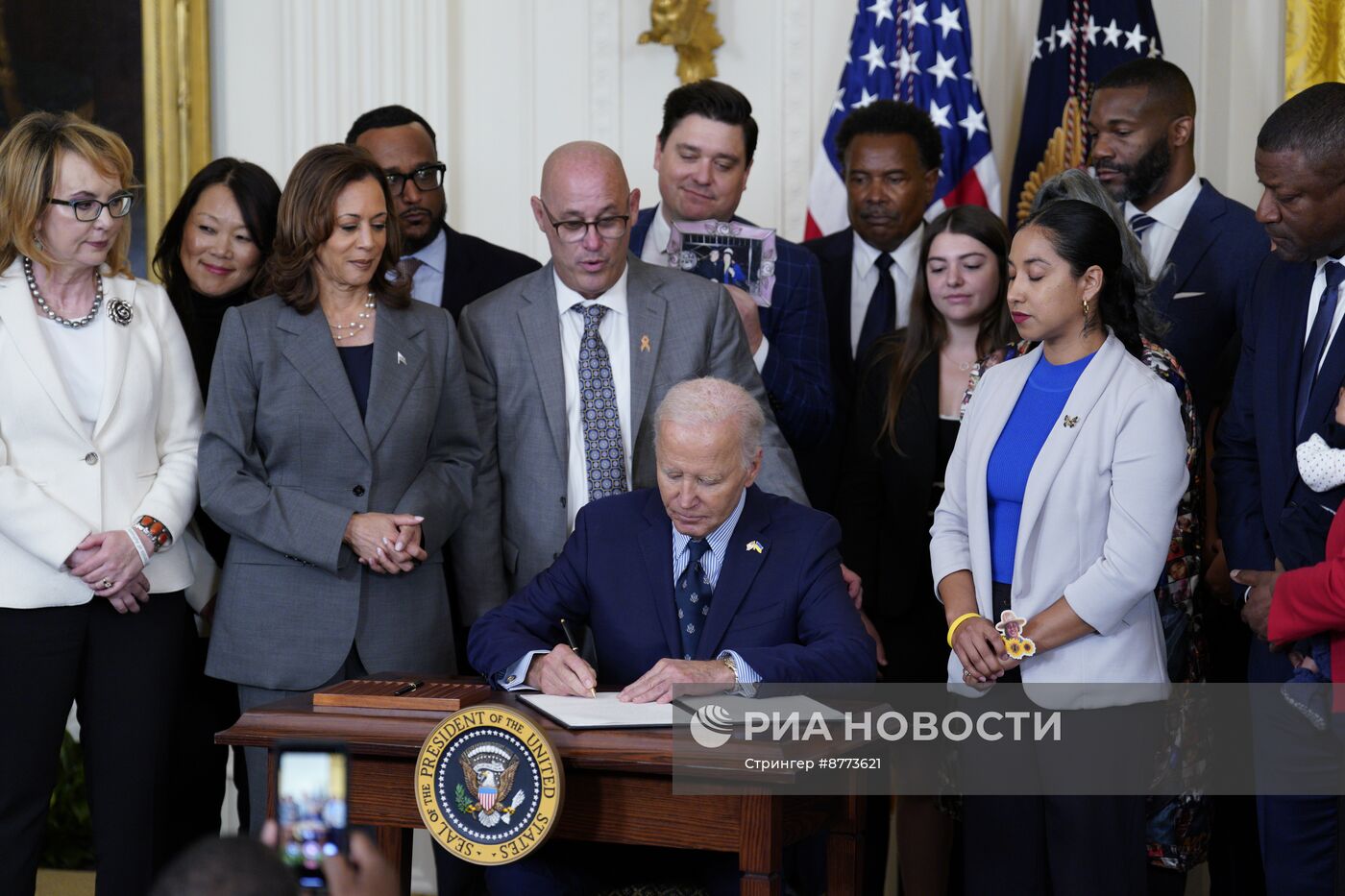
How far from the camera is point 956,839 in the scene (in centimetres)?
433

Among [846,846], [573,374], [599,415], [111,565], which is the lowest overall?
[846,846]

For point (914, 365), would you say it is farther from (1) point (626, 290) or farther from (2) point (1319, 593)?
(2) point (1319, 593)

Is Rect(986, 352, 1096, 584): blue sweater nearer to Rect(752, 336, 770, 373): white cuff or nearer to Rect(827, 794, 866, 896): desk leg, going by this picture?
Rect(827, 794, 866, 896): desk leg

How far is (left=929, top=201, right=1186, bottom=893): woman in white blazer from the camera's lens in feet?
10.8

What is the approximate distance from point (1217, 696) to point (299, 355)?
7.84 ft

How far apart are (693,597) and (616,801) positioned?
68 centimetres

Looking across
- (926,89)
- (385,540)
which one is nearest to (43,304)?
(385,540)

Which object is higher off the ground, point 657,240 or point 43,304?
point 657,240

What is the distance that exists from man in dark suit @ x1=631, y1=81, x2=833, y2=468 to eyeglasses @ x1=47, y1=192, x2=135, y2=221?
62.7 inches

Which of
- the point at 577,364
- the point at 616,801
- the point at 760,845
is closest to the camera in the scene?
Result: the point at 760,845

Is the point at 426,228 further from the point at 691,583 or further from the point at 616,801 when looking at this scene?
the point at 616,801

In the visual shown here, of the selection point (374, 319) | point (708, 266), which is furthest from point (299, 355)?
point (708, 266)

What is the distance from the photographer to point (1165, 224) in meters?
4.34

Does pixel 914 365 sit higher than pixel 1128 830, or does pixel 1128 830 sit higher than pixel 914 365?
pixel 914 365
